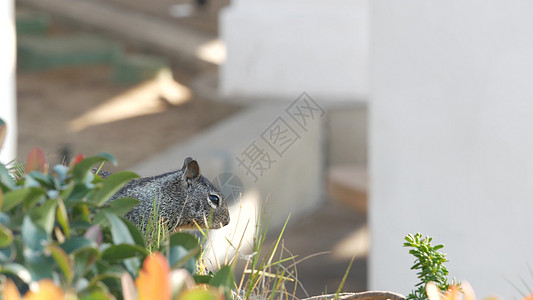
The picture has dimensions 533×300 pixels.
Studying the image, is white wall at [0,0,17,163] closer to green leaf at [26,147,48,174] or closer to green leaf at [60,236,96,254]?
green leaf at [26,147,48,174]

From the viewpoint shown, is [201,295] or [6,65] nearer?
[201,295]

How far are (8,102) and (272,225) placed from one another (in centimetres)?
234

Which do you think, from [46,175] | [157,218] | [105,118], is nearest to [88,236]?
[46,175]

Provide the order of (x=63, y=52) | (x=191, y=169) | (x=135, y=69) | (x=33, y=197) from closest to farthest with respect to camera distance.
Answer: (x=33, y=197), (x=191, y=169), (x=135, y=69), (x=63, y=52)

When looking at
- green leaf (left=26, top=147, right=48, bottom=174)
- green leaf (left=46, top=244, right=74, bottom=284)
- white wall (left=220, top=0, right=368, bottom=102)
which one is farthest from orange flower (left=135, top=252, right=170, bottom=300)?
white wall (left=220, top=0, right=368, bottom=102)

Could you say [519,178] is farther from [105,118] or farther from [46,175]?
[105,118]

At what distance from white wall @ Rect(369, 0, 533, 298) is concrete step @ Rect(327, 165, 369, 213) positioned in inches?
33.2

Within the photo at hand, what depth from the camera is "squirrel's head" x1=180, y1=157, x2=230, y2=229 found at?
4.46ft

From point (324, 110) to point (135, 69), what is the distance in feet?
12.3

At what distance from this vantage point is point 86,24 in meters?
9.01

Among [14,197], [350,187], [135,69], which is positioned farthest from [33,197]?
[135,69]

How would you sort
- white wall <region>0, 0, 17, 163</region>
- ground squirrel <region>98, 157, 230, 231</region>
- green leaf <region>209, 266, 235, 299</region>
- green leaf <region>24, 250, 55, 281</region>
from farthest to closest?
1. white wall <region>0, 0, 17, 163</region>
2. ground squirrel <region>98, 157, 230, 231</region>
3. green leaf <region>209, 266, 235, 299</region>
4. green leaf <region>24, 250, 55, 281</region>

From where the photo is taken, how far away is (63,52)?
8219 mm

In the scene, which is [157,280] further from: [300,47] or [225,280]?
[300,47]
